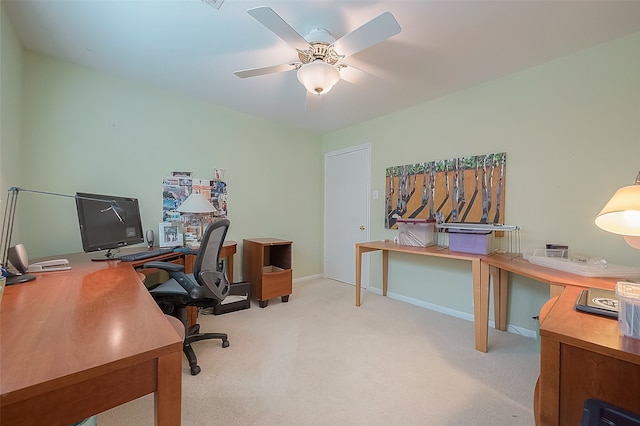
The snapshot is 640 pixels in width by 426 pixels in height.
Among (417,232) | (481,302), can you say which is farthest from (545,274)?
(417,232)

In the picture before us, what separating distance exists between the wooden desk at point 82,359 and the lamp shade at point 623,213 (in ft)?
4.92

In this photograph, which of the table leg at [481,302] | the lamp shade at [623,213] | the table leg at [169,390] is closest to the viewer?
the table leg at [169,390]

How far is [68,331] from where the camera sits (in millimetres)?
776

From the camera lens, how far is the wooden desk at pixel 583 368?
2.41 ft

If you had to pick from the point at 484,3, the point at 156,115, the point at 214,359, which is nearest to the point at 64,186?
the point at 156,115

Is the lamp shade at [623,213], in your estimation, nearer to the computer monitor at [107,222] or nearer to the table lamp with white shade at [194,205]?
the computer monitor at [107,222]

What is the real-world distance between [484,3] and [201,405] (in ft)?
9.24

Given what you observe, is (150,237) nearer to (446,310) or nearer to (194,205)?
(194,205)

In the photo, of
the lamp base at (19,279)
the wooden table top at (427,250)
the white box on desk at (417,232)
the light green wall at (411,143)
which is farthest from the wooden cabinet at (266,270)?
the lamp base at (19,279)

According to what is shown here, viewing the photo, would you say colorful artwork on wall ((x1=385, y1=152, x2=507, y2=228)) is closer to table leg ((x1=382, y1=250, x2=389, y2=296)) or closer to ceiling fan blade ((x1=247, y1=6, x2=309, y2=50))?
table leg ((x1=382, y1=250, x2=389, y2=296))

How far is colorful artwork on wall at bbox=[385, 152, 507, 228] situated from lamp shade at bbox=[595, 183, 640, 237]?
153cm

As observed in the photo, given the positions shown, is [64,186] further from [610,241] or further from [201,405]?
[610,241]

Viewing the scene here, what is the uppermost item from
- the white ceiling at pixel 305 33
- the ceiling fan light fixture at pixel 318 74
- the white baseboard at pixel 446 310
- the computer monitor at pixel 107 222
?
the white ceiling at pixel 305 33

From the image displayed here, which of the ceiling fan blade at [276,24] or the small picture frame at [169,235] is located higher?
the ceiling fan blade at [276,24]
